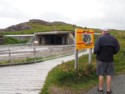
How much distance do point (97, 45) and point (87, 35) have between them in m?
4.48

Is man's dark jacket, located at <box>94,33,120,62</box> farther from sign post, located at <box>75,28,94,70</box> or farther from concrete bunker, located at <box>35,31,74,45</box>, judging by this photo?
concrete bunker, located at <box>35,31,74,45</box>

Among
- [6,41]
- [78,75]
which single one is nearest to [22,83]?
[78,75]

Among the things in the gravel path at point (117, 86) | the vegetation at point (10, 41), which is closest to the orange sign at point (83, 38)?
the gravel path at point (117, 86)

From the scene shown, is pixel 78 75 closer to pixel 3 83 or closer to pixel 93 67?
pixel 93 67

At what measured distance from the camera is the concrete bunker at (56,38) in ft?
239

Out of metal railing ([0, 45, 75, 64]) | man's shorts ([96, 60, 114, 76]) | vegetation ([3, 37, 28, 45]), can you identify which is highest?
man's shorts ([96, 60, 114, 76])

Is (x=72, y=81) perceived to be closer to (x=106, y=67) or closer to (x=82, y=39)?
(x=106, y=67)

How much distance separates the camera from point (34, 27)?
109m

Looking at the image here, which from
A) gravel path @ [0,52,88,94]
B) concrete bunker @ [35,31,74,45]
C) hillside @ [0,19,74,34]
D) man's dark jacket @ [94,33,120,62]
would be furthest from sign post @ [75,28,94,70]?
hillside @ [0,19,74,34]

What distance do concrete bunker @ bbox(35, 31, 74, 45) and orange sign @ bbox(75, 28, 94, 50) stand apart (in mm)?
53680

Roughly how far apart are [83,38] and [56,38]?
230 feet

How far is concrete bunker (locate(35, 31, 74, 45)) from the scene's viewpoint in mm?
72812

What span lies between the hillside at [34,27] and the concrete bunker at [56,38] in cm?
406

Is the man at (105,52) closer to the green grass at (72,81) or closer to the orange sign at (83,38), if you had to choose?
the green grass at (72,81)
